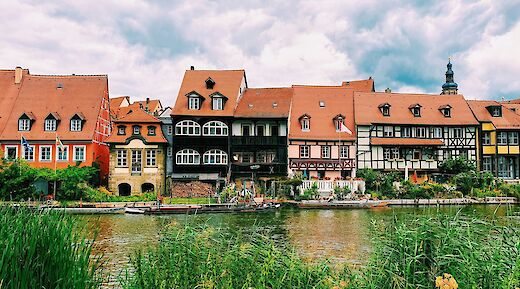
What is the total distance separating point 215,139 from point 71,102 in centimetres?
1382

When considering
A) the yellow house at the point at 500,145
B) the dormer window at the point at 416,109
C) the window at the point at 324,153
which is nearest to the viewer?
the window at the point at 324,153

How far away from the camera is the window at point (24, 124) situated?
4219cm

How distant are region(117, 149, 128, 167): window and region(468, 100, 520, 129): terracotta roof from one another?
34308 millimetres

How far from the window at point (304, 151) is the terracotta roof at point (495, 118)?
18.0 metres

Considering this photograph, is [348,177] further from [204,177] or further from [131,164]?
[131,164]

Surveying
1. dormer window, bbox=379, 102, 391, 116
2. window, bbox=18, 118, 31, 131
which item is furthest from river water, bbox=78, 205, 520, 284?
window, bbox=18, 118, 31, 131

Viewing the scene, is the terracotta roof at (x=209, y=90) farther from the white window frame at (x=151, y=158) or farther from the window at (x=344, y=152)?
the window at (x=344, y=152)

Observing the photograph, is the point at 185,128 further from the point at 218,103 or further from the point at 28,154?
the point at 28,154

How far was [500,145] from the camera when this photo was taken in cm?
4731

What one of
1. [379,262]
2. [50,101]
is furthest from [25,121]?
[379,262]

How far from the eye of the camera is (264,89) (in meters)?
48.6

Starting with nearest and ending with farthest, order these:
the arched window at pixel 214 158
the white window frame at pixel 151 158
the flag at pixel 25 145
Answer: the flag at pixel 25 145, the white window frame at pixel 151 158, the arched window at pixel 214 158

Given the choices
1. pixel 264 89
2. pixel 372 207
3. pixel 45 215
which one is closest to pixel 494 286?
pixel 45 215

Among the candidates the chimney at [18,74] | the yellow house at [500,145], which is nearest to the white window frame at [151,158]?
the chimney at [18,74]
